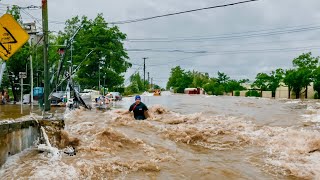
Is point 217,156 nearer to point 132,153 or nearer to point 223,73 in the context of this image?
point 132,153

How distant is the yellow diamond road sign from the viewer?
9.07 metres

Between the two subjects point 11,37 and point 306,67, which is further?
point 306,67

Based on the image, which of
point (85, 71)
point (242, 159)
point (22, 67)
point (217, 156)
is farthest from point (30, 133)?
point (85, 71)

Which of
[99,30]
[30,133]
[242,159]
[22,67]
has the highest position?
[99,30]

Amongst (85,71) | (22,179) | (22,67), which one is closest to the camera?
(22,179)

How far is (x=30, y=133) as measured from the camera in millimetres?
9391

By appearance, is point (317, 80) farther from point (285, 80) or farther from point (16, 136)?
point (16, 136)

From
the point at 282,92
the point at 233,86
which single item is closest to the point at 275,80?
the point at 282,92

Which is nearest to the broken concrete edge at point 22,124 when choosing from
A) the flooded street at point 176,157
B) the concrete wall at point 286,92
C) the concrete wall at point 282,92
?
the flooded street at point 176,157

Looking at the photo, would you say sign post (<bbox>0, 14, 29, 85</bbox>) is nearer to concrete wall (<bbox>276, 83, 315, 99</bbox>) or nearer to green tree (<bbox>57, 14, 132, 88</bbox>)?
green tree (<bbox>57, 14, 132, 88</bbox>)

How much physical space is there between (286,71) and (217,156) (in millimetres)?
55769

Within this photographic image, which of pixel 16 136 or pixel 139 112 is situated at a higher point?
pixel 139 112

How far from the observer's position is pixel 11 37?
916 cm

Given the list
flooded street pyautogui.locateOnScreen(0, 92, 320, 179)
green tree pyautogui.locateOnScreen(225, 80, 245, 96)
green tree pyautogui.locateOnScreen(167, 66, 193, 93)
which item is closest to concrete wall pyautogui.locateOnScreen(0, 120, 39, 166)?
flooded street pyautogui.locateOnScreen(0, 92, 320, 179)
